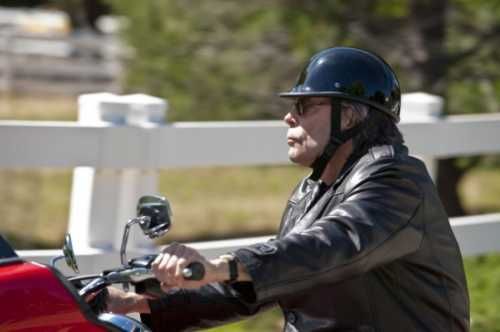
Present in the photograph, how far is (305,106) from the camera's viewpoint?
3250 mm

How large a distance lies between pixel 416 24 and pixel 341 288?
300 inches

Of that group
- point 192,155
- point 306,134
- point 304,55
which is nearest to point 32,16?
point 304,55

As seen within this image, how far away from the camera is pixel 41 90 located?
22406 mm

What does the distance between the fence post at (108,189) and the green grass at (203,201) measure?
3.16 metres

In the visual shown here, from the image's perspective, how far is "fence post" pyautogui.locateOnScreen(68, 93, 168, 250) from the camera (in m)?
5.12

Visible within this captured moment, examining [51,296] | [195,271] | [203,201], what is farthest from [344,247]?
[203,201]

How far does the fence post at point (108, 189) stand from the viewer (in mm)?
5121

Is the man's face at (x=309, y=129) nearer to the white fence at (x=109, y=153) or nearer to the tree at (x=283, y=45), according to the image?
the white fence at (x=109, y=153)

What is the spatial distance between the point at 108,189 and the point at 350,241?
7.85ft

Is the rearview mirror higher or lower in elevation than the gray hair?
lower

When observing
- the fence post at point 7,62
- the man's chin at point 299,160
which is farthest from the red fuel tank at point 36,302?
the fence post at point 7,62

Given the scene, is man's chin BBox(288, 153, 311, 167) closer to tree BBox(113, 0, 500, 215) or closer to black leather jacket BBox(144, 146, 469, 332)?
black leather jacket BBox(144, 146, 469, 332)

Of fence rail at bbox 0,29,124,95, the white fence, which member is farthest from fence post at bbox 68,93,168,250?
fence rail at bbox 0,29,124,95

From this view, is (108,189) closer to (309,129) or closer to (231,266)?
(309,129)
